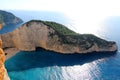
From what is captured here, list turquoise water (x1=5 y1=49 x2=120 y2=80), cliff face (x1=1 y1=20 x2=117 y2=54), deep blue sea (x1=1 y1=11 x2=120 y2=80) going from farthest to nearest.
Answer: cliff face (x1=1 y1=20 x2=117 y2=54) → turquoise water (x1=5 y1=49 x2=120 y2=80) → deep blue sea (x1=1 y1=11 x2=120 y2=80)

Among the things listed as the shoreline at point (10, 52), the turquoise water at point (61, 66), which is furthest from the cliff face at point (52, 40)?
the turquoise water at point (61, 66)

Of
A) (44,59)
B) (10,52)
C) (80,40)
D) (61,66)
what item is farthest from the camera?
(80,40)

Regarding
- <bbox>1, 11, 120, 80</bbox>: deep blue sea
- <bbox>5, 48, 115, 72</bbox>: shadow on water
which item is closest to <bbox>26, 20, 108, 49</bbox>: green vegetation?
<bbox>5, 48, 115, 72</bbox>: shadow on water

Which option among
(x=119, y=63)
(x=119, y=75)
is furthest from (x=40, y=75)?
(x=119, y=63)

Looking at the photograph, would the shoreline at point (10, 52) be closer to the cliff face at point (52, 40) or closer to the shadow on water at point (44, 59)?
the shadow on water at point (44, 59)

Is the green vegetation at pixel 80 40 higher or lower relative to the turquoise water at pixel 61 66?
higher

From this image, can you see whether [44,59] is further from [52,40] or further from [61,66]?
[52,40]

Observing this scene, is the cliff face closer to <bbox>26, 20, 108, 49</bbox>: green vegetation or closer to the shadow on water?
<bbox>26, 20, 108, 49</bbox>: green vegetation

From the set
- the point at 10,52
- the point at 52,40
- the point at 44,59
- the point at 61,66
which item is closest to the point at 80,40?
the point at 52,40
